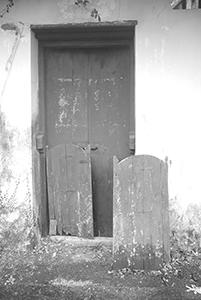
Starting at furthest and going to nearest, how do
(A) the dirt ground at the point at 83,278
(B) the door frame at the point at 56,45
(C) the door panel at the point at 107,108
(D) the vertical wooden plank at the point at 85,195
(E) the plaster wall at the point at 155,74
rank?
(C) the door panel at the point at 107,108 < (D) the vertical wooden plank at the point at 85,195 < (B) the door frame at the point at 56,45 < (E) the plaster wall at the point at 155,74 < (A) the dirt ground at the point at 83,278

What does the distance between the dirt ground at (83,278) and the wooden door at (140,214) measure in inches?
5.6

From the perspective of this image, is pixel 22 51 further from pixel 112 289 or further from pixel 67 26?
pixel 112 289

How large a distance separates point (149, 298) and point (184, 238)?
112cm

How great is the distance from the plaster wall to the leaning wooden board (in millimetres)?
438

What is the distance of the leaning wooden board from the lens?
4.43 metres

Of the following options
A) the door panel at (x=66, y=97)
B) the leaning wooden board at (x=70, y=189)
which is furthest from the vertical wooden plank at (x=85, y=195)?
the door panel at (x=66, y=97)

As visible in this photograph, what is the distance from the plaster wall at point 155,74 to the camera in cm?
407

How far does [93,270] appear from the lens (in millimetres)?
3826

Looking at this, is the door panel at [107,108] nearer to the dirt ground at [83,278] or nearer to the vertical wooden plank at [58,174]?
the vertical wooden plank at [58,174]

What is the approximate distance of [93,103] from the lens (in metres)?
4.60

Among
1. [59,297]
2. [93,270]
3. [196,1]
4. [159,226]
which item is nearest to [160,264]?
[159,226]

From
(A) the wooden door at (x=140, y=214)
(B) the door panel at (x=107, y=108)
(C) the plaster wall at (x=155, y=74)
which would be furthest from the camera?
(B) the door panel at (x=107, y=108)

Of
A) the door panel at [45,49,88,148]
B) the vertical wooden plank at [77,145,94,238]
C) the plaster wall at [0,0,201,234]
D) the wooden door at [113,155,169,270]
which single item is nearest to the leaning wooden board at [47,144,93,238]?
the vertical wooden plank at [77,145,94,238]

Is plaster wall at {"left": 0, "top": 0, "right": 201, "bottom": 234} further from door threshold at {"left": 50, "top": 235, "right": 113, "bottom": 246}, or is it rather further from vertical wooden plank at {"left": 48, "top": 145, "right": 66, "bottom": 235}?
door threshold at {"left": 50, "top": 235, "right": 113, "bottom": 246}
